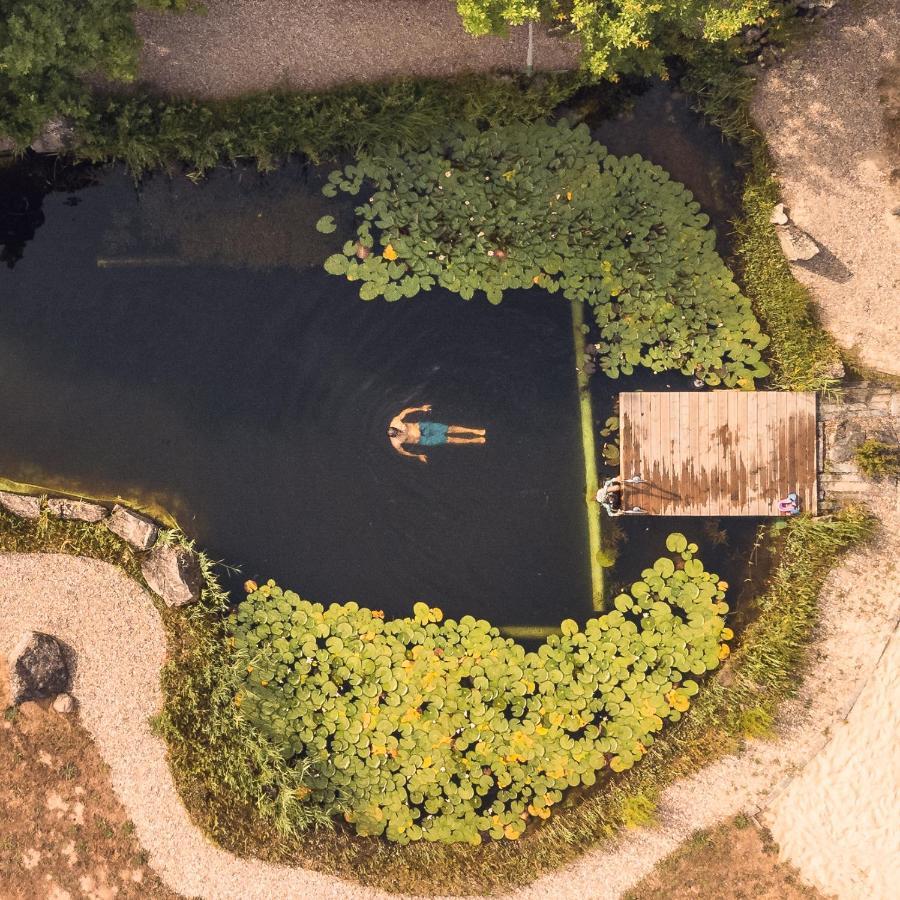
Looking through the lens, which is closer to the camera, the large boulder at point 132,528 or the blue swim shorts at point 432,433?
the large boulder at point 132,528

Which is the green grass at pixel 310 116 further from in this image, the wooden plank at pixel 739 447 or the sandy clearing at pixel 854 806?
the sandy clearing at pixel 854 806

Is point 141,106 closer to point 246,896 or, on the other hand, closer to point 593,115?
point 593,115

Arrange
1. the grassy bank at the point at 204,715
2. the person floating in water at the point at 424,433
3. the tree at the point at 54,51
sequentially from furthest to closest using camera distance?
the person floating in water at the point at 424,433
the grassy bank at the point at 204,715
the tree at the point at 54,51

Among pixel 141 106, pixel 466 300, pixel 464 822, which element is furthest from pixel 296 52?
pixel 464 822

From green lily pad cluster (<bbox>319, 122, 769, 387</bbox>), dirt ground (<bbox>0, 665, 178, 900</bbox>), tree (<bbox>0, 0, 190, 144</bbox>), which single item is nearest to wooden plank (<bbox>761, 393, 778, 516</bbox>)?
green lily pad cluster (<bbox>319, 122, 769, 387</bbox>)

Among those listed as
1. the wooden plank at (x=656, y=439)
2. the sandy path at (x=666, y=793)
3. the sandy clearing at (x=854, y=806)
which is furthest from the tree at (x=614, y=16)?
the sandy clearing at (x=854, y=806)

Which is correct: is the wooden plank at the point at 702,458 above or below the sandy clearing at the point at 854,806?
above
